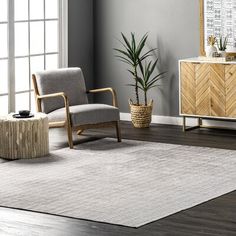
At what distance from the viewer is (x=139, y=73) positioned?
32.1ft

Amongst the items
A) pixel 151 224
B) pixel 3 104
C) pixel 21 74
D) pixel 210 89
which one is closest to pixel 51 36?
pixel 21 74

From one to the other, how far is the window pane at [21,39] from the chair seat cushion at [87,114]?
1097mm

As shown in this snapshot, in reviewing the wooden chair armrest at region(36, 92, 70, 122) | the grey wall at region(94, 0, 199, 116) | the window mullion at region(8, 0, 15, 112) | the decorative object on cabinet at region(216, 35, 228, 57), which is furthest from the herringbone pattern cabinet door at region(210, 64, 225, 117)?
the window mullion at region(8, 0, 15, 112)

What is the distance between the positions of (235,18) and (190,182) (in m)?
3.06

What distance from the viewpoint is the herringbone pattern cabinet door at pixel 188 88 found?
898cm

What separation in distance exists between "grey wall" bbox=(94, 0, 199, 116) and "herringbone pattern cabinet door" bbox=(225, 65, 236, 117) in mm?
743

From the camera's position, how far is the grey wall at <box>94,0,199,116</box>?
369 inches

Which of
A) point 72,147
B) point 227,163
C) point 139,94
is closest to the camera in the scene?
point 227,163

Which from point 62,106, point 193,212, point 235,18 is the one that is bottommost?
point 193,212

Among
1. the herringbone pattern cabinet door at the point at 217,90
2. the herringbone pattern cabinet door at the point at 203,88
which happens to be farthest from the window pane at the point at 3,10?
the herringbone pattern cabinet door at the point at 217,90

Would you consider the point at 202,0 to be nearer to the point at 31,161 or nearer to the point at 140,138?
the point at 140,138

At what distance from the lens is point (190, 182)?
6516 mm

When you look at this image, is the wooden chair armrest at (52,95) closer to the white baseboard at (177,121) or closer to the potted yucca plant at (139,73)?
the potted yucca plant at (139,73)

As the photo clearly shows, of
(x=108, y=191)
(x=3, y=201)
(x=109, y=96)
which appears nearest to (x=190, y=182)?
(x=108, y=191)
